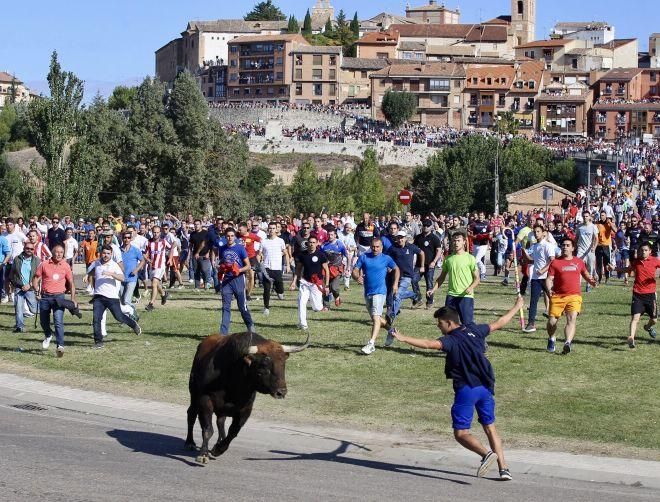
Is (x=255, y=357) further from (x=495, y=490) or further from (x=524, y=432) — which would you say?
(x=524, y=432)

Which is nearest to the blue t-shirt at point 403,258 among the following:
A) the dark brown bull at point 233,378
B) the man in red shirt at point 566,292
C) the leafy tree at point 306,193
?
the man in red shirt at point 566,292

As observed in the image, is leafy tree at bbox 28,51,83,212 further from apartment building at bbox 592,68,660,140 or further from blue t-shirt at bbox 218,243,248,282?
apartment building at bbox 592,68,660,140

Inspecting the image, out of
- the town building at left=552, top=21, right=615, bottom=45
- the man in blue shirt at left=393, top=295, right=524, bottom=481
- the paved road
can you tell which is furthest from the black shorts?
the town building at left=552, top=21, right=615, bottom=45

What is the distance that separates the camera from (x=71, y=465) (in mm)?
11258

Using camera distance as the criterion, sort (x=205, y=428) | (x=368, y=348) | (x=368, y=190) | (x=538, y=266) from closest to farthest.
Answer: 1. (x=205, y=428)
2. (x=368, y=348)
3. (x=538, y=266)
4. (x=368, y=190)

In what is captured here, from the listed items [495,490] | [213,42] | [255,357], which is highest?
[213,42]

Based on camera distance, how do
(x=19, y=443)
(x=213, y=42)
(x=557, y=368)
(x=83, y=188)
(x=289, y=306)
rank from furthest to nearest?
(x=213, y=42) → (x=83, y=188) → (x=289, y=306) → (x=557, y=368) → (x=19, y=443)

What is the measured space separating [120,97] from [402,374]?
143775mm

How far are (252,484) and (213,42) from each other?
16998cm

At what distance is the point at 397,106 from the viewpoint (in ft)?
445

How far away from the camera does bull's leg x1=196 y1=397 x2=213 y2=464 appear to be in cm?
1144

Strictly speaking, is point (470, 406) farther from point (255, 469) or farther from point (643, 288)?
point (643, 288)

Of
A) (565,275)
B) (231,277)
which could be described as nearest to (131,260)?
(231,277)

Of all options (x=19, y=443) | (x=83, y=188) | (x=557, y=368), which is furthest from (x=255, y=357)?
(x=83, y=188)
